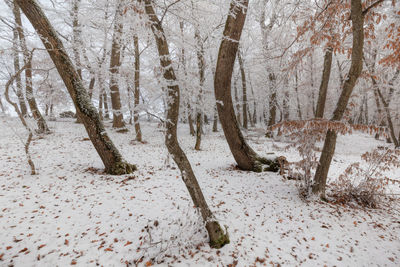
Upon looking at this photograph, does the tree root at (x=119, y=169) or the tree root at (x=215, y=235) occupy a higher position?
the tree root at (x=119, y=169)

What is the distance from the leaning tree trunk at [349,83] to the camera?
3.28 metres

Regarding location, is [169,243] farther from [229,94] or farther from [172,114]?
[229,94]

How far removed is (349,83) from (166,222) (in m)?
4.38

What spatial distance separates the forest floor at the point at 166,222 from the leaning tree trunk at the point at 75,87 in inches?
20.3

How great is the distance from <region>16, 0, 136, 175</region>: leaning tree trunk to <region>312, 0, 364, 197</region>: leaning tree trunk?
16.0ft

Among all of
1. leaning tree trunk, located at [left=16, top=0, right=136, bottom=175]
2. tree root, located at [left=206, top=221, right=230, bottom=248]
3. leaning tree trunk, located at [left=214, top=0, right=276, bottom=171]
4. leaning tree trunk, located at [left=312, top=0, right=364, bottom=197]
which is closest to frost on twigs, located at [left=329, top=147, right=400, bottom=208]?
leaning tree trunk, located at [left=312, top=0, right=364, bottom=197]

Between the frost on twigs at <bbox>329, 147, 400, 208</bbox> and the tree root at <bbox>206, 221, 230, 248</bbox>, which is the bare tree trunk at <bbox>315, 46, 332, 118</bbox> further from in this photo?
the tree root at <bbox>206, 221, 230, 248</bbox>

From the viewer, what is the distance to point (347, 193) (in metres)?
4.43

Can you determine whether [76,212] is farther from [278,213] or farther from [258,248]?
[278,213]

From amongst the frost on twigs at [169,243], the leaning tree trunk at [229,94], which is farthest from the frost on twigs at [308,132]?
the frost on twigs at [169,243]

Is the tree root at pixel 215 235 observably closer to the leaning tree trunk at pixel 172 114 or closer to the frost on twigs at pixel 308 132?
the leaning tree trunk at pixel 172 114

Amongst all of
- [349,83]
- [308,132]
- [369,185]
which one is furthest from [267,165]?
[349,83]

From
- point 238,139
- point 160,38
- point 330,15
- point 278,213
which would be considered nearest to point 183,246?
point 278,213

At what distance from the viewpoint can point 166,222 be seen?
3221 millimetres
